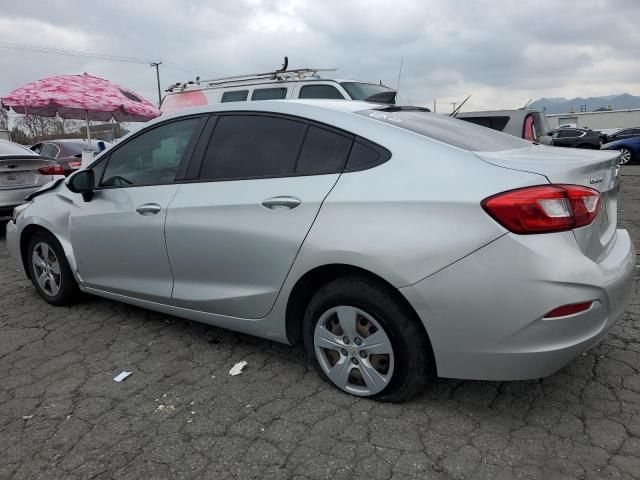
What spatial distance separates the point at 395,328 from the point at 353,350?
0.32m

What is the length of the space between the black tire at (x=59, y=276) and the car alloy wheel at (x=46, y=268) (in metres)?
0.02

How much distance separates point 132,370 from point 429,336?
73.8 inches

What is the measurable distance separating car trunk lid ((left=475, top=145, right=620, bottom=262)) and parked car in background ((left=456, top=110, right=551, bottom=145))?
5964 mm

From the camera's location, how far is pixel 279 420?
100 inches

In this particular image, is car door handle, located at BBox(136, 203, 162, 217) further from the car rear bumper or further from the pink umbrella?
the pink umbrella

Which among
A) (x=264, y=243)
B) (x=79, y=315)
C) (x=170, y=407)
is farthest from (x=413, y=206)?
(x=79, y=315)

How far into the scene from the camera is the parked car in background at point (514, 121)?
27.9 feet

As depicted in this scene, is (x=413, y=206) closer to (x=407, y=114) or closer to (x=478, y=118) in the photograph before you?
(x=407, y=114)

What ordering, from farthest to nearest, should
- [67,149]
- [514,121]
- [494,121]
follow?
[67,149] < [494,121] < [514,121]

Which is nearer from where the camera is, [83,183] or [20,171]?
[83,183]

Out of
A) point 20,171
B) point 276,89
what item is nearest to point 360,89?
point 276,89

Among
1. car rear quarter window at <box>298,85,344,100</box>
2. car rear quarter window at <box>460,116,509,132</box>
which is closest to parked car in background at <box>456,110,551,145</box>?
car rear quarter window at <box>460,116,509,132</box>

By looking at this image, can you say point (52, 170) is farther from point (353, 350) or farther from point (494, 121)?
point (494, 121)

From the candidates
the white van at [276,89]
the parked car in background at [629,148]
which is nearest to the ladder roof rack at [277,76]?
the white van at [276,89]
